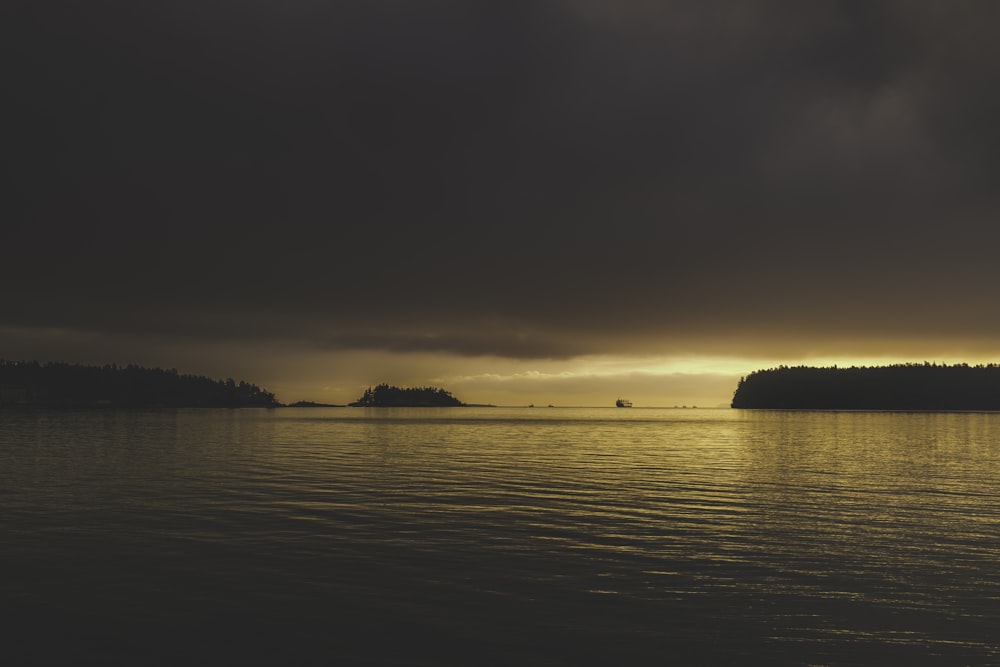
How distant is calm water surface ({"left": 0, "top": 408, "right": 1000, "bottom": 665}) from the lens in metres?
17.9

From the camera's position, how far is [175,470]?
2461 inches

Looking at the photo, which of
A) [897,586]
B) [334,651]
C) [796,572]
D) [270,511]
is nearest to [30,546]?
[270,511]

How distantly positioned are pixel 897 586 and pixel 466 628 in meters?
15.7

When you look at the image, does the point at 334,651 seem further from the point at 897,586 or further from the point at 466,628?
the point at 897,586

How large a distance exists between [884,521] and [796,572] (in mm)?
15902

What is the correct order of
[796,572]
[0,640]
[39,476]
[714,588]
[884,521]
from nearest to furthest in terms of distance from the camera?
[0,640] < [714,588] < [796,572] < [884,521] < [39,476]

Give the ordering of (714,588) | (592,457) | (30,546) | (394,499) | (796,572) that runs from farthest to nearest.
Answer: (592,457) < (394,499) < (30,546) < (796,572) < (714,588)

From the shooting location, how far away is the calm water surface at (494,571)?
17.9 metres

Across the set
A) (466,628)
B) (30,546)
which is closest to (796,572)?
(466,628)

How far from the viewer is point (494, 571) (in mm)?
25297

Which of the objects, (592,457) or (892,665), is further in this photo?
(592,457)

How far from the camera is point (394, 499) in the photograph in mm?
45031

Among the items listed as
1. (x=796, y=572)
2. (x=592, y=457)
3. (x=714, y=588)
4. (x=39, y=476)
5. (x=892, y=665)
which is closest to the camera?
(x=892, y=665)

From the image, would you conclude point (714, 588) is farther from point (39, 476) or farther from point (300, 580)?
point (39, 476)
